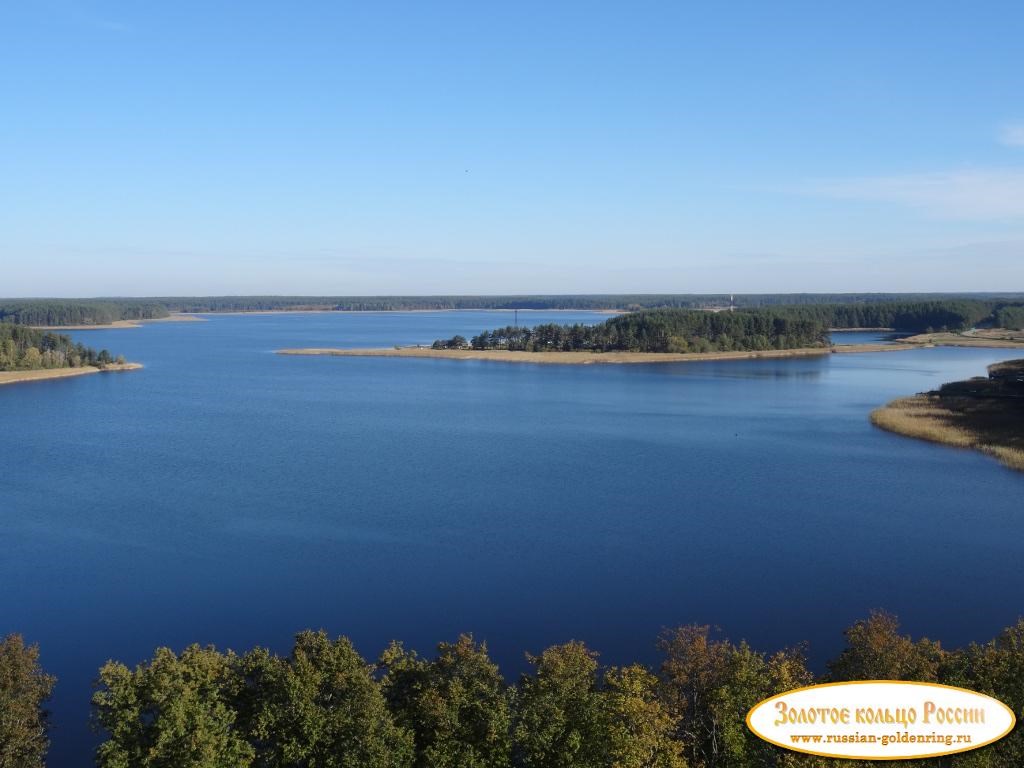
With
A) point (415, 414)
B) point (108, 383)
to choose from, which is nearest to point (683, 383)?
point (415, 414)

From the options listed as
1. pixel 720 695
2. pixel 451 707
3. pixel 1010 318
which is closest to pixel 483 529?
pixel 451 707

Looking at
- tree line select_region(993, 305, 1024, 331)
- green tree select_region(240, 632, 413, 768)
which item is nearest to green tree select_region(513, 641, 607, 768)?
green tree select_region(240, 632, 413, 768)

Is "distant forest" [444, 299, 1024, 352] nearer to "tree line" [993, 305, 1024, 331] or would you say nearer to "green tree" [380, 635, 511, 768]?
"tree line" [993, 305, 1024, 331]

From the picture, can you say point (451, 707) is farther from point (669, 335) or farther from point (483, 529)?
point (669, 335)

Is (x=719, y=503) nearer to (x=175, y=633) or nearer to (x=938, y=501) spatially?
(x=938, y=501)

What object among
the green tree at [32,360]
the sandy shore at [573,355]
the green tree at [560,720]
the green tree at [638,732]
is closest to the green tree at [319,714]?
the green tree at [560,720]
